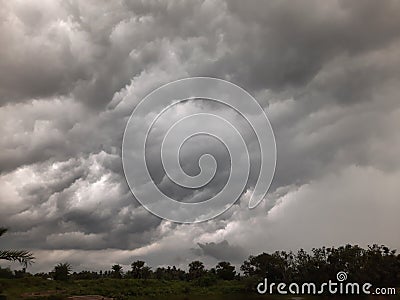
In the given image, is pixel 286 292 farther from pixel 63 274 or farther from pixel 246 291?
pixel 63 274

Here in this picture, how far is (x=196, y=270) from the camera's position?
306 feet

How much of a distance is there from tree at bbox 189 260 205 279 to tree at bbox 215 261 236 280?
209 inches

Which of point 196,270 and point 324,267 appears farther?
point 196,270

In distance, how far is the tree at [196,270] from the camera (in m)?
91.0

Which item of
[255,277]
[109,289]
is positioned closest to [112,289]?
[109,289]

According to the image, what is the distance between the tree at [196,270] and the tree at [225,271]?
5307 millimetres

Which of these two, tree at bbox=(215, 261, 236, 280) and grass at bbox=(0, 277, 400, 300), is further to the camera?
tree at bbox=(215, 261, 236, 280)

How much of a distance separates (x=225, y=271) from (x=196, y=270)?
11.8 meters

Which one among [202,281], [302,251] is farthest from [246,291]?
[202,281]

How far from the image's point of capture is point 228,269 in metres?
84.4

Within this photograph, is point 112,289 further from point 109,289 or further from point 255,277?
point 255,277

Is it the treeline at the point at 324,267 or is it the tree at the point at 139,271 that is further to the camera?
the tree at the point at 139,271

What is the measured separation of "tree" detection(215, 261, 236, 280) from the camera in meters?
81.3

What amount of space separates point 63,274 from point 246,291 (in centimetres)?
3797
